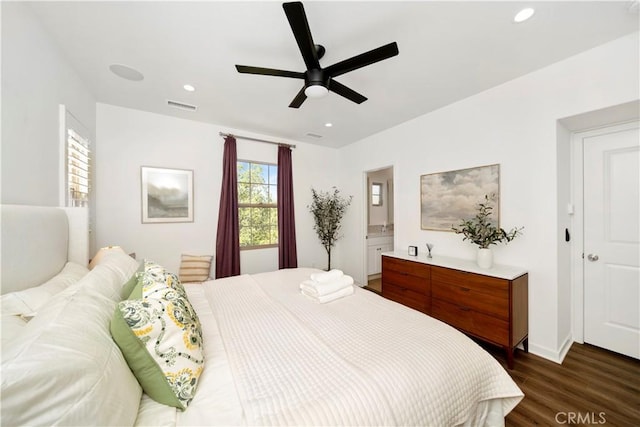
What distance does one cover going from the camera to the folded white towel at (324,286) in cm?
181

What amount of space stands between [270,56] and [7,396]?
2292mm

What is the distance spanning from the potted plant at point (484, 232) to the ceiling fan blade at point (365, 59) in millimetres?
1971

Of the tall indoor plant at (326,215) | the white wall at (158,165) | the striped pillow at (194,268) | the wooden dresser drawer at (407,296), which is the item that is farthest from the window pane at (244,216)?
the wooden dresser drawer at (407,296)

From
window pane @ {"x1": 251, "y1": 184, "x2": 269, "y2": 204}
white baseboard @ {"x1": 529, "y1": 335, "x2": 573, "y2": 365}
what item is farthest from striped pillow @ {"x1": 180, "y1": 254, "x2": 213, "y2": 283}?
white baseboard @ {"x1": 529, "y1": 335, "x2": 573, "y2": 365}

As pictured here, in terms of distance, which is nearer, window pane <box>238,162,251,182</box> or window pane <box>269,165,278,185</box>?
window pane <box>238,162,251,182</box>

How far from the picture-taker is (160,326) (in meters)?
0.91

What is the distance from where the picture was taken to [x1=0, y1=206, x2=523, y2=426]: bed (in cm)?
55

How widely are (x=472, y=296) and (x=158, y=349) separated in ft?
8.35

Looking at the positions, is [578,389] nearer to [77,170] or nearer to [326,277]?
[326,277]

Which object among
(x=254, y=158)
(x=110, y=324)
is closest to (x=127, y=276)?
(x=110, y=324)

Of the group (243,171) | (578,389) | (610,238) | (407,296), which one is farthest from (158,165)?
(610,238)

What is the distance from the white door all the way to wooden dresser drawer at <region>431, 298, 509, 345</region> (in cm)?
112

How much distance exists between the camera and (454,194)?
2.80m

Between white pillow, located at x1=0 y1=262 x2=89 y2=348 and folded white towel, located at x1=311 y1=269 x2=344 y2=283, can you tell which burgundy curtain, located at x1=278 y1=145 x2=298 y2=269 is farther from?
white pillow, located at x1=0 y1=262 x2=89 y2=348
